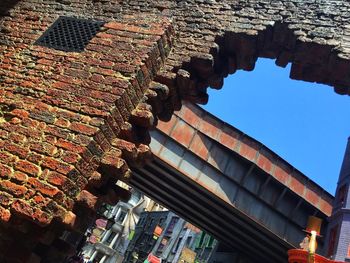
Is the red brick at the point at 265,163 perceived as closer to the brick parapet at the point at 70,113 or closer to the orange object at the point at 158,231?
the brick parapet at the point at 70,113

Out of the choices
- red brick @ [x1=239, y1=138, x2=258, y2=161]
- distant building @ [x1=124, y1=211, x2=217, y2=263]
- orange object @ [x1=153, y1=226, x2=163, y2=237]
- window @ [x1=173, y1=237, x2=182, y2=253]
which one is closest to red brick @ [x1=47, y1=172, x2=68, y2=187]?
red brick @ [x1=239, y1=138, x2=258, y2=161]

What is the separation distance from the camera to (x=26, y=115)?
3.59 meters

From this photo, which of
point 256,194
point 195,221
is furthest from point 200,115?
point 195,221

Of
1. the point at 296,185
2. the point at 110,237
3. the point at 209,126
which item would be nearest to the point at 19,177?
the point at 209,126

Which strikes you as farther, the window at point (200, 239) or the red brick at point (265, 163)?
the window at point (200, 239)

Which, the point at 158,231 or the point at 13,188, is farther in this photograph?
the point at 158,231

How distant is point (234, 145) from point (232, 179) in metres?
1.19

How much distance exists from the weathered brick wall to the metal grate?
→ 14cm

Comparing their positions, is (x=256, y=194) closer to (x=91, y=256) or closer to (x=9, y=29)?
(x=9, y=29)

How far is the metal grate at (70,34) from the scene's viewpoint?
4375mm

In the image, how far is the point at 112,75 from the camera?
12.4 feet

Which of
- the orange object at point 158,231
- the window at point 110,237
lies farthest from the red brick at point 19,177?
the orange object at point 158,231

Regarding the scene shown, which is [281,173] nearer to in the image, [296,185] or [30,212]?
[296,185]

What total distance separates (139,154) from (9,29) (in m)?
2.67
